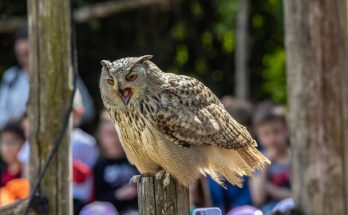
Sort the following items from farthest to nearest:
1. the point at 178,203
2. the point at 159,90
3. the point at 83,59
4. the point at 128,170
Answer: the point at 83,59, the point at 128,170, the point at 159,90, the point at 178,203

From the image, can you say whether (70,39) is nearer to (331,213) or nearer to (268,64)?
(331,213)

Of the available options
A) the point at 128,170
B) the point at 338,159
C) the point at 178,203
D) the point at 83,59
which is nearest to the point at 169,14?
the point at 83,59

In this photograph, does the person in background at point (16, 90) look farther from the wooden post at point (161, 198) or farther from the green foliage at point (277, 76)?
the wooden post at point (161, 198)

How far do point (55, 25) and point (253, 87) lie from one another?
18.4ft

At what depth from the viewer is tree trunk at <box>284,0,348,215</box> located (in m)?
5.84

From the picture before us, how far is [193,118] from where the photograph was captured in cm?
546

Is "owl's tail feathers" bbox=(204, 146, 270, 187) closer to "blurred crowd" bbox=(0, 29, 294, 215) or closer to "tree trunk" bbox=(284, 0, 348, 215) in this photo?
"tree trunk" bbox=(284, 0, 348, 215)

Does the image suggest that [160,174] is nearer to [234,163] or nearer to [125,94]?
[125,94]

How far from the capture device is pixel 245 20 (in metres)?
10.8

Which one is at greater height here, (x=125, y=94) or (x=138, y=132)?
(x=125, y=94)

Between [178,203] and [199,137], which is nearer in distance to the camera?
[178,203]

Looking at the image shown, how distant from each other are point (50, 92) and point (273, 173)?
2229 mm

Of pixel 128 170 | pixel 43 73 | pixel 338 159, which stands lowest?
pixel 128 170

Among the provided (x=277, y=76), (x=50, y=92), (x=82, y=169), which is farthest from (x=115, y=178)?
(x=277, y=76)
